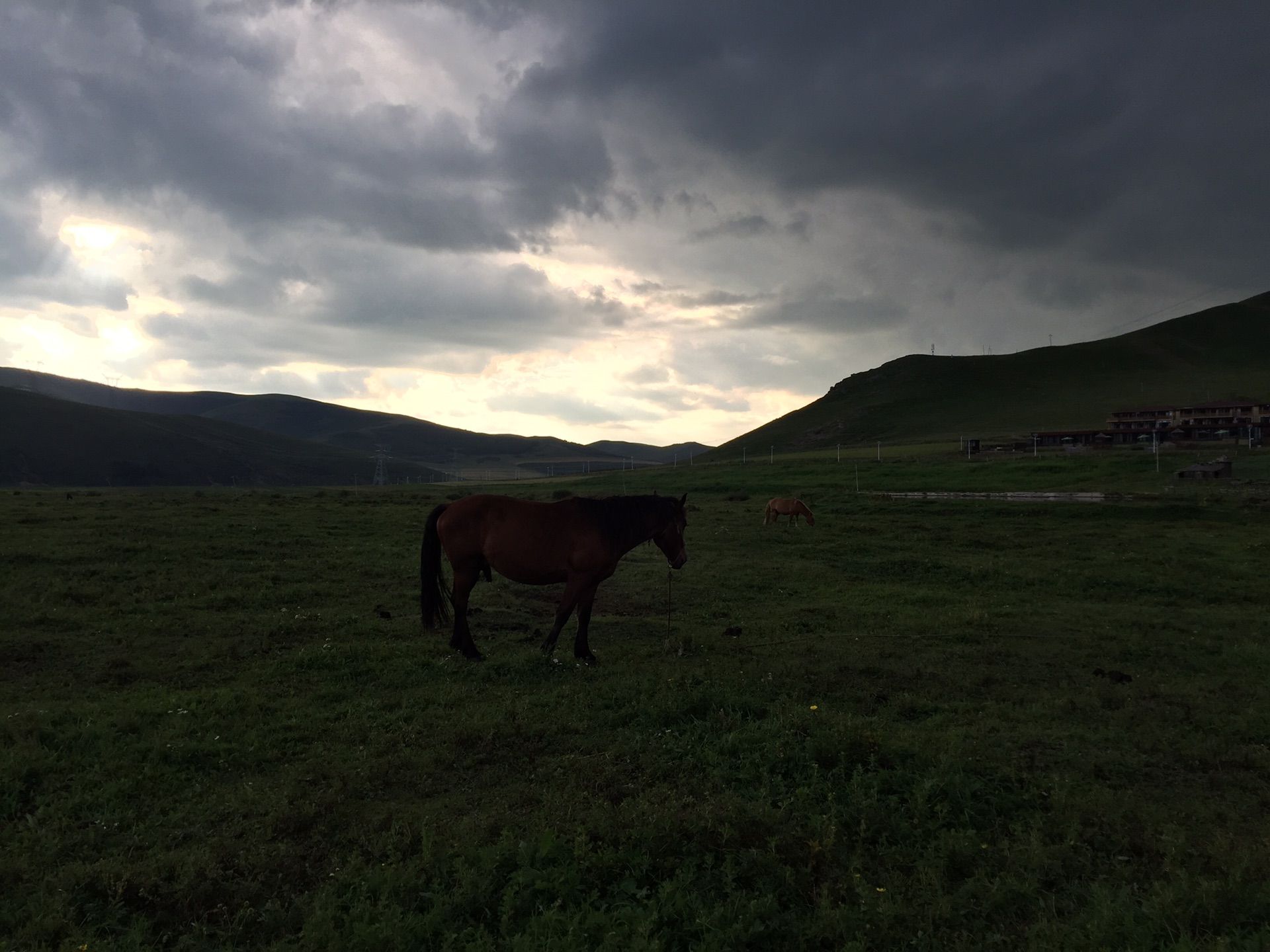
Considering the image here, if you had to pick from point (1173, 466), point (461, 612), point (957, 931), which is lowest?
point (957, 931)

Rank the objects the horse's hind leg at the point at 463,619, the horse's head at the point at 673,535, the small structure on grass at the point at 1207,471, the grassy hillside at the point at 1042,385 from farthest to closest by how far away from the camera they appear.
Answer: the grassy hillside at the point at 1042,385 → the small structure on grass at the point at 1207,471 → the horse's head at the point at 673,535 → the horse's hind leg at the point at 463,619

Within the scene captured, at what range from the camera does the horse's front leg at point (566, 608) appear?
10438 mm

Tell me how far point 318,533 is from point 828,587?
16982 millimetres

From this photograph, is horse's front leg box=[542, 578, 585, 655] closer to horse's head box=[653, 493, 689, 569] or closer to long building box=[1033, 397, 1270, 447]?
horse's head box=[653, 493, 689, 569]

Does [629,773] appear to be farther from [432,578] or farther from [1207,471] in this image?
[1207,471]

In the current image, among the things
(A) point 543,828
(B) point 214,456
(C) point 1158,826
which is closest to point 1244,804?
(C) point 1158,826

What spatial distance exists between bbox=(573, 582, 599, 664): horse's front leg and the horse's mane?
89cm

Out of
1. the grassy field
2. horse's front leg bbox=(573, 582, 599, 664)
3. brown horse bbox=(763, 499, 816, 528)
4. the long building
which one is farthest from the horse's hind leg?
the long building

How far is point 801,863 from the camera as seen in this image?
5.25 m

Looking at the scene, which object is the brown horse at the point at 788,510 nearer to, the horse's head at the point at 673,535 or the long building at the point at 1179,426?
the horse's head at the point at 673,535

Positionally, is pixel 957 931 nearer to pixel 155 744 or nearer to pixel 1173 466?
pixel 155 744

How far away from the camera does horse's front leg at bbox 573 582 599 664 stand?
34.3 feet

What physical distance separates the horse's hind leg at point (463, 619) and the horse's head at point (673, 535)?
120 inches

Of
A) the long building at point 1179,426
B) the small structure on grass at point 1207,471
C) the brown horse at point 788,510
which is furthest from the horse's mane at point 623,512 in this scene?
the long building at point 1179,426
